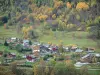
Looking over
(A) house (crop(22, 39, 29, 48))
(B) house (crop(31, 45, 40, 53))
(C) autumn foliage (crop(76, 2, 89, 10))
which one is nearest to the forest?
(C) autumn foliage (crop(76, 2, 89, 10))

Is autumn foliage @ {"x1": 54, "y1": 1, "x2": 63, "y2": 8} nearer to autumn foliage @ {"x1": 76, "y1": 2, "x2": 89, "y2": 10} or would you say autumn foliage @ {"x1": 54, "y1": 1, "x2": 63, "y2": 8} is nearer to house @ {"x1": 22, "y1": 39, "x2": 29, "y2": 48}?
autumn foliage @ {"x1": 76, "y1": 2, "x2": 89, "y2": 10}

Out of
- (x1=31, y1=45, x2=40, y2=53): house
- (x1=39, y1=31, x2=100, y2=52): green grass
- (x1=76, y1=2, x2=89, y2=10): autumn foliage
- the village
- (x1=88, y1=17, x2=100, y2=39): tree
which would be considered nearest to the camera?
the village

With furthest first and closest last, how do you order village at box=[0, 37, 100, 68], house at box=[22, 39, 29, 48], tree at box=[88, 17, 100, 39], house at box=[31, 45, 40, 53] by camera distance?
tree at box=[88, 17, 100, 39] < house at box=[22, 39, 29, 48] < house at box=[31, 45, 40, 53] < village at box=[0, 37, 100, 68]

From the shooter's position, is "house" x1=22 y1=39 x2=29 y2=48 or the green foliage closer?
the green foliage

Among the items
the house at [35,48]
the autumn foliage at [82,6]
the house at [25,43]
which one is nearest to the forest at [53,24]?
the autumn foliage at [82,6]

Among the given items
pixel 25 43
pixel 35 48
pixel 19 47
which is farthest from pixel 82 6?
pixel 19 47

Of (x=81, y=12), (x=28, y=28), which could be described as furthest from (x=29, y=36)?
(x=81, y=12)

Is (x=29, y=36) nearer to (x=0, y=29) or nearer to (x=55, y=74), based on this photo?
(x=0, y=29)

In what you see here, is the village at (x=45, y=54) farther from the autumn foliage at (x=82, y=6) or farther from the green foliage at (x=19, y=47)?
the autumn foliage at (x=82, y=6)

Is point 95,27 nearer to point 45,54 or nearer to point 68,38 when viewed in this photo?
point 68,38
